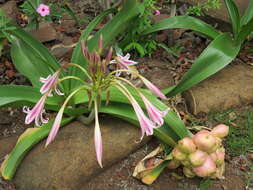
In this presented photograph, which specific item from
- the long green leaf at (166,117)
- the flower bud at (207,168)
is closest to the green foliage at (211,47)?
the long green leaf at (166,117)

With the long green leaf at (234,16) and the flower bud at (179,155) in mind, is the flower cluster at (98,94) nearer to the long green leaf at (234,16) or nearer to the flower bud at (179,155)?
the flower bud at (179,155)

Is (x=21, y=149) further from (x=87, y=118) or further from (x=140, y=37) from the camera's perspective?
(x=140, y=37)

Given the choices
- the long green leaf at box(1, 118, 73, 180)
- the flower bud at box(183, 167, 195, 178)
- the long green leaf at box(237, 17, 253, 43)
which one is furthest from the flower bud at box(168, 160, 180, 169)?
the long green leaf at box(237, 17, 253, 43)

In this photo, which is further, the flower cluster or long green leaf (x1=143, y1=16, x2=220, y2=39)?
long green leaf (x1=143, y1=16, x2=220, y2=39)

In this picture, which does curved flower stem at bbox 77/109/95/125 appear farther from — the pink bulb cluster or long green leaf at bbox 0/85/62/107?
the pink bulb cluster

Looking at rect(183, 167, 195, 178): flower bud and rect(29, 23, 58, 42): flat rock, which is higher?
rect(29, 23, 58, 42): flat rock

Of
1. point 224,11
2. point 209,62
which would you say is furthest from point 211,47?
point 224,11
